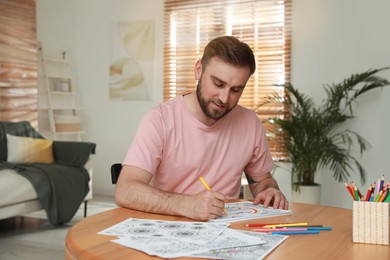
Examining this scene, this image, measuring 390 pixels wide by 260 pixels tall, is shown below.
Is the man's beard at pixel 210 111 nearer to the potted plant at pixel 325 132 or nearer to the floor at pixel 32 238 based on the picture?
the floor at pixel 32 238

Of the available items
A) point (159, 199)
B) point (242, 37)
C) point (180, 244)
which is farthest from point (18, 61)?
point (180, 244)

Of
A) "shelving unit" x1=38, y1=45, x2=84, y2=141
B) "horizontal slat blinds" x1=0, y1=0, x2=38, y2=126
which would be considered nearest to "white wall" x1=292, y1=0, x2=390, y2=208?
"shelving unit" x1=38, y1=45, x2=84, y2=141

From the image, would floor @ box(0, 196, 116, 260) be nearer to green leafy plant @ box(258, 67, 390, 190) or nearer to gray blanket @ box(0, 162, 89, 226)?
gray blanket @ box(0, 162, 89, 226)

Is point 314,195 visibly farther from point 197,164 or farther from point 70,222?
point 197,164

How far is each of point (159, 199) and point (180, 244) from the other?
365mm

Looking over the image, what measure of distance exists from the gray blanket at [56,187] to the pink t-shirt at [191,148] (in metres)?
2.47

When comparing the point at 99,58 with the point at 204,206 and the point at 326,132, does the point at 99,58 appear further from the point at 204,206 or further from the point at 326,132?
the point at 204,206

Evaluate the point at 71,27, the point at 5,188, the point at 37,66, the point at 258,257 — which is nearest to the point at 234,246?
the point at 258,257

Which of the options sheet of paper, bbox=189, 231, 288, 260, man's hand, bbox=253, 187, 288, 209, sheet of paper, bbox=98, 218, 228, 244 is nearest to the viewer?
sheet of paper, bbox=189, 231, 288, 260

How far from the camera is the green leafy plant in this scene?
4.29m

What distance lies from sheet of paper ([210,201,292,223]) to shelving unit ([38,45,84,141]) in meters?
4.27

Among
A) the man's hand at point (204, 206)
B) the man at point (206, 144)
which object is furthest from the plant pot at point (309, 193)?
the man's hand at point (204, 206)

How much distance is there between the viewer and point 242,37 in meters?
5.18

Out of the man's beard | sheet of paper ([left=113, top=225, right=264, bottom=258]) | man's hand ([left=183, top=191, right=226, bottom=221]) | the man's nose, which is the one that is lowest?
sheet of paper ([left=113, top=225, right=264, bottom=258])
